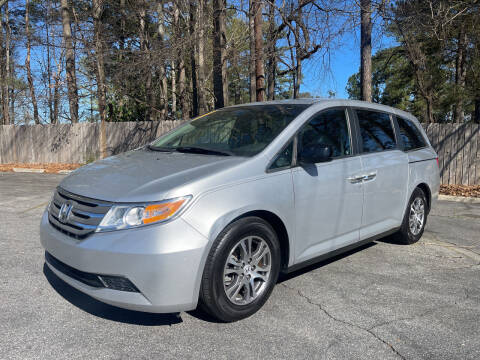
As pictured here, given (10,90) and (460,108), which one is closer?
(460,108)

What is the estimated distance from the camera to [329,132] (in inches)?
159

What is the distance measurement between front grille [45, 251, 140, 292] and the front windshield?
55.2 inches

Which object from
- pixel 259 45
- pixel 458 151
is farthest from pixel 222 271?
pixel 458 151

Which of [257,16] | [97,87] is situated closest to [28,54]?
[97,87]

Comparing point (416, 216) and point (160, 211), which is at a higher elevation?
point (160, 211)

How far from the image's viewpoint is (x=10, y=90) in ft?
111

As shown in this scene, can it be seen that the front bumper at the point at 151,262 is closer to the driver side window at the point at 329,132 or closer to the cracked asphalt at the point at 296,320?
the cracked asphalt at the point at 296,320

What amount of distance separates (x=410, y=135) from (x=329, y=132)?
5.96 ft

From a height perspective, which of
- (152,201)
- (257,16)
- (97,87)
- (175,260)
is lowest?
(175,260)

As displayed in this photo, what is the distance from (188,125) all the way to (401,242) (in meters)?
3.14

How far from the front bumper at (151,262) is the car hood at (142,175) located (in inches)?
10.4

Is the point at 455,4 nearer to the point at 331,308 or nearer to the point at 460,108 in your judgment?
the point at 460,108

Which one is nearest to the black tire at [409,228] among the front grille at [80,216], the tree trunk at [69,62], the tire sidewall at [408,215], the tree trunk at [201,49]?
the tire sidewall at [408,215]

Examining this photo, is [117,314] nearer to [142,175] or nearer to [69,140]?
[142,175]
